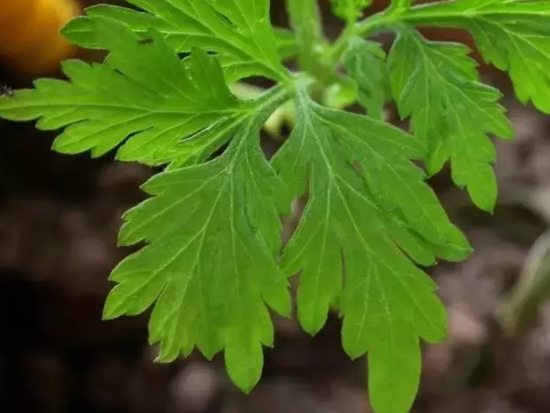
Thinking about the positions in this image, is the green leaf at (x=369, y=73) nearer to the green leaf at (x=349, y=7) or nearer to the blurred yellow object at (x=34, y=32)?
the green leaf at (x=349, y=7)

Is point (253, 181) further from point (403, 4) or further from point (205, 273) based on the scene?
point (403, 4)

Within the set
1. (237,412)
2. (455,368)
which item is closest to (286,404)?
(237,412)

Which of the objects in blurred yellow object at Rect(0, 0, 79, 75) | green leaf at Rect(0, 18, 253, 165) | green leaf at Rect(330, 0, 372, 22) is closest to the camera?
green leaf at Rect(0, 18, 253, 165)

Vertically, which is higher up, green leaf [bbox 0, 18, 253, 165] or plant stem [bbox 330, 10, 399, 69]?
green leaf [bbox 0, 18, 253, 165]

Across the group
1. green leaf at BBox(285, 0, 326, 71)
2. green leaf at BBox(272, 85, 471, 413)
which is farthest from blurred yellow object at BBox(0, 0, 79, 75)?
green leaf at BBox(272, 85, 471, 413)

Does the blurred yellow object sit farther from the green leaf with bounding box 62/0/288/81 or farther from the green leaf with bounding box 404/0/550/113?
the green leaf with bounding box 404/0/550/113

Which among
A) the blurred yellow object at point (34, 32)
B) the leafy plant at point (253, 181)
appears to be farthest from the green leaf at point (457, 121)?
the blurred yellow object at point (34, 32)

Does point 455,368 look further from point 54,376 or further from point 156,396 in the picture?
point 54,376

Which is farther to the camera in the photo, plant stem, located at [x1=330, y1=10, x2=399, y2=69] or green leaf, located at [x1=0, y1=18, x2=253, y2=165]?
plant stem, located at [x1=330, y1=10, x2=399, y2=69]
